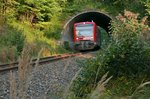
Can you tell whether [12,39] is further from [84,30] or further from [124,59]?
[124,59]

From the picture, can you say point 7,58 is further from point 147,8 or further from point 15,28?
point 147,8

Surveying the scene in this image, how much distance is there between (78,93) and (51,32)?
21.1 m

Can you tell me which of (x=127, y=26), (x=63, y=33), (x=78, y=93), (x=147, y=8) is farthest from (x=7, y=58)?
(x=147, y=8)

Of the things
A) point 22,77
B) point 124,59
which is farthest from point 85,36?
point 22,77

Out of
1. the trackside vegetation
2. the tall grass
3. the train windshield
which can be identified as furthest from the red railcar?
the tall grass

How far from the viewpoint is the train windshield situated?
3086 centimetres

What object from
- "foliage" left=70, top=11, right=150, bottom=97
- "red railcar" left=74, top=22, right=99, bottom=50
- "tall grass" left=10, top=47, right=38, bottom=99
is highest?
"tall grass" left=10, top=47, right=38, bottom=99

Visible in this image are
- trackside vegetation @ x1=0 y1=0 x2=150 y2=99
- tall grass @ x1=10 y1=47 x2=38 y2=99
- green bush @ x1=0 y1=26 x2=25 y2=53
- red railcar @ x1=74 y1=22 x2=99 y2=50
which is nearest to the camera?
tall grass @ x1=10 y1=47 x2=38 y2=99

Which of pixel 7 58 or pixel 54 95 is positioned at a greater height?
pixel 54 95

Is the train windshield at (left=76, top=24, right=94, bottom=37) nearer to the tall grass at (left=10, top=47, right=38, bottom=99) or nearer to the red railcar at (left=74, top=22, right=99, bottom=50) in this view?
the red railcar at (left=74, top=22, right=99, bottom=50)

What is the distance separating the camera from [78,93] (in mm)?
6625

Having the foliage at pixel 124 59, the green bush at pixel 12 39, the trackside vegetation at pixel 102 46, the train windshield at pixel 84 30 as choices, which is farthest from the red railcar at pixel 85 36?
the foliage at pixel 124 59

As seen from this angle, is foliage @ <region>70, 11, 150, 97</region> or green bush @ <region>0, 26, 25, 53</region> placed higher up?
foliage @ <region>70, 11, 150, 97</region>

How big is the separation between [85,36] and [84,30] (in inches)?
21.3
